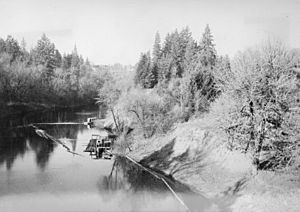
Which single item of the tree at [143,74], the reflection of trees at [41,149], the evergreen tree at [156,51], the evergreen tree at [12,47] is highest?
the evergreen tree at [12,47]

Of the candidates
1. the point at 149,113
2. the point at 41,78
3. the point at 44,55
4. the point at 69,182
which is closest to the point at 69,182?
the point at 69,182

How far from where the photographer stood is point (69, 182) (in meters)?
16.6

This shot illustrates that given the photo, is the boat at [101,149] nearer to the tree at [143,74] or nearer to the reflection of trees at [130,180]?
the reflection of trees at [130,180]

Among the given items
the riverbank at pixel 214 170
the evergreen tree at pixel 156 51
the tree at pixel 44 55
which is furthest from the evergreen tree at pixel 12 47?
the riverbank at pixel 214 170

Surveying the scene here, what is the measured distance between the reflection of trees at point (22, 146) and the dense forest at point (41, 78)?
51.3ft

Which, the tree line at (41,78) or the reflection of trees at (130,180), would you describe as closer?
the reflection of trees at (130,180)

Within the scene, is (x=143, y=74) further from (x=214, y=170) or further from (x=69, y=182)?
(x=69, y=182)

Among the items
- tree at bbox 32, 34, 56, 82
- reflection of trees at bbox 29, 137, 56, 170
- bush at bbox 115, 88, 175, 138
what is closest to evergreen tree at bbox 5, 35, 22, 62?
tree at bbox 32, 34, 56, 82

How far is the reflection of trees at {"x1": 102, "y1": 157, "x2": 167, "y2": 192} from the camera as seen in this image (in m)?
16.4

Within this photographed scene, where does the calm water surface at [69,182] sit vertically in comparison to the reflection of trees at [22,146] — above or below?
below

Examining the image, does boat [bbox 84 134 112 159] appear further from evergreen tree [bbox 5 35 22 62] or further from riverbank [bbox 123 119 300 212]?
evergreen tree [bbox 5 35 22 62]

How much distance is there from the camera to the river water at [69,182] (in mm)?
13742

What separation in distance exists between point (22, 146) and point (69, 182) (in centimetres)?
1006

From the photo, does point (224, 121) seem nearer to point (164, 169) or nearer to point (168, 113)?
point (164, 169)
